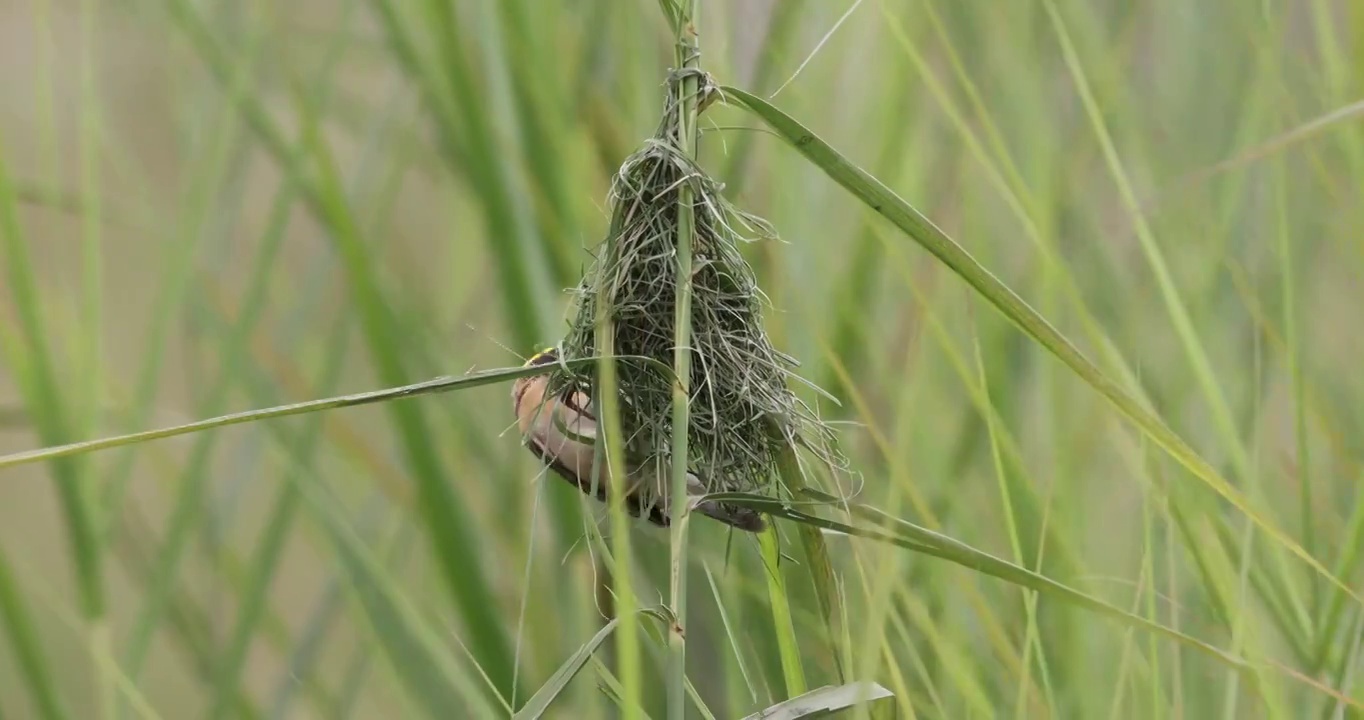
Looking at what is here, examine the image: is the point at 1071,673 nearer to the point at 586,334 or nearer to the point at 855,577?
the point at 855,577

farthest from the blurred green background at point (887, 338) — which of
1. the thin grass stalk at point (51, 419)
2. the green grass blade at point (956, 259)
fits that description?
the green grass blade at point (956, 259)

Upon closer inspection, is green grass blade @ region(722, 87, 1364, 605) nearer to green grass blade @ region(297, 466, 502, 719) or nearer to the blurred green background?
the blurred green background

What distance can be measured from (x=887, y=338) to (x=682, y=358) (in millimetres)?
358

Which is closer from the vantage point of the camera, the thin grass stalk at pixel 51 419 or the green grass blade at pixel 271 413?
the green grass blade at pixel 271 413

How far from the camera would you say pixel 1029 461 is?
497mm

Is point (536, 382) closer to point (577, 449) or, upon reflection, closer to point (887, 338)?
point (577, 449)

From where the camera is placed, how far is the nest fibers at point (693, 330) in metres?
0.25

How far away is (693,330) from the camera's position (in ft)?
0.86

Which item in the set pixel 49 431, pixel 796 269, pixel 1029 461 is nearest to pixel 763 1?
pixel 796 269

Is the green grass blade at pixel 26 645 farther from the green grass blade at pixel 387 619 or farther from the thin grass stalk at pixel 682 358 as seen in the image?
the thin grass stalk at pixel 682 358

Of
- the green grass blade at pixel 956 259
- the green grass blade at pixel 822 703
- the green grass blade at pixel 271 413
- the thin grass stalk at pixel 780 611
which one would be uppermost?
the green grass blade at pixel 956 259

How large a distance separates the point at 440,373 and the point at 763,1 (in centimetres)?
25

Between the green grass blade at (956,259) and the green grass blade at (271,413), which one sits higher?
the green grass blade at (956,259)

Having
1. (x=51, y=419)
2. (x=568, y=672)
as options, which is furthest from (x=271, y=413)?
(x=51, y=419)
